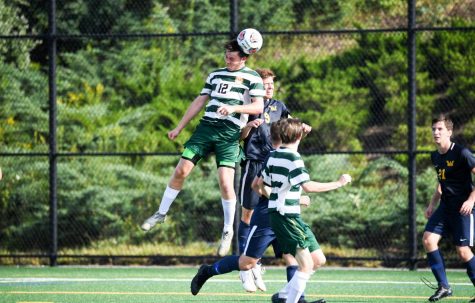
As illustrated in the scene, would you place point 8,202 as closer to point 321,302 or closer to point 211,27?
point 211,27

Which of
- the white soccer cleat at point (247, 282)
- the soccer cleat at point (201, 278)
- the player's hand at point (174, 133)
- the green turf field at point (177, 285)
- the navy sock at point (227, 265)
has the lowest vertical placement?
the green turf field at point (177, 285)

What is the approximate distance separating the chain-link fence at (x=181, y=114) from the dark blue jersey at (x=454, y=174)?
3883mm

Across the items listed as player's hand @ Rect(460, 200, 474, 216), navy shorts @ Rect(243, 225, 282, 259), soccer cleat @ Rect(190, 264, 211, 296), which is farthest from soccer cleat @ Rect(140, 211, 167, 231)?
player's hand @ Rect(460, 200, 474, 216)

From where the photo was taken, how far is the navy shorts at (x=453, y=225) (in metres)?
10.1

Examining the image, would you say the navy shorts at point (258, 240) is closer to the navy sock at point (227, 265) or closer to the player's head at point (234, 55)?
the navy sock at point (227, 265)

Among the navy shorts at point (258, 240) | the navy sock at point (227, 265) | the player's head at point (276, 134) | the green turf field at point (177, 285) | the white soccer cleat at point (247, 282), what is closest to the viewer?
the player's head at point (276, 134)

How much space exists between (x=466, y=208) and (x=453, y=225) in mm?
329

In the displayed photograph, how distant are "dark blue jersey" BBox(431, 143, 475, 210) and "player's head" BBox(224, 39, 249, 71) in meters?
2.32

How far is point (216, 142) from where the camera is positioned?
32.0ft

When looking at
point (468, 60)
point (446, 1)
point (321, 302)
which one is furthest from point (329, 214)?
point (321, 302)

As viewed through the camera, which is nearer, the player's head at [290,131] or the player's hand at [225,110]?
the player's head at [290,131]

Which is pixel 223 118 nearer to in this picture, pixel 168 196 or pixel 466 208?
pixel 168 196

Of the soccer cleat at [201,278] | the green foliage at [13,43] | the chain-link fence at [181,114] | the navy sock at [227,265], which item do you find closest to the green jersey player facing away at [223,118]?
the soccer cleat at [201,278]

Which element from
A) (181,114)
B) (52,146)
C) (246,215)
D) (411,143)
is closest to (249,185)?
(246,215)
